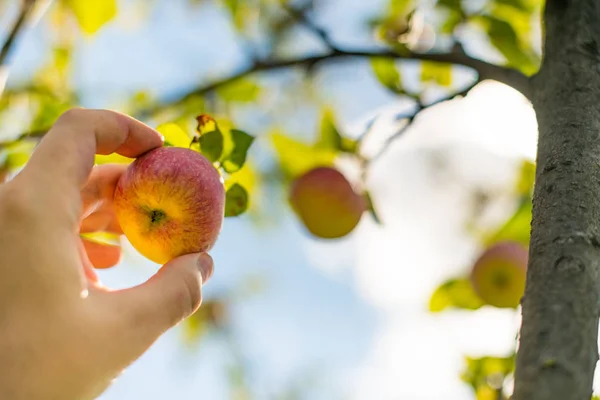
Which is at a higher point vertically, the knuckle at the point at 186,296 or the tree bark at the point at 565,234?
the tree bark at the point at 565,234

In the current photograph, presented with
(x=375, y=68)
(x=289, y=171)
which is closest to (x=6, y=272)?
(x=375, y=68)

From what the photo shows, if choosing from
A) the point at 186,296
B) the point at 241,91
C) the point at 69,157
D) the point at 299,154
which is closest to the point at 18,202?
the point at 69,157

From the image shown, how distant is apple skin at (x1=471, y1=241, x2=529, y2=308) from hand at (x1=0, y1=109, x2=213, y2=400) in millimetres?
780

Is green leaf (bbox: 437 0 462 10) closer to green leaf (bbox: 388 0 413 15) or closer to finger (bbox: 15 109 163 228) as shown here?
green leaf (bbox: 388 0 413 15)

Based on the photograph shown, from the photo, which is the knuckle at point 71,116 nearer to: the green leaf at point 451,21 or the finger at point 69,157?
the finger at point 69,157

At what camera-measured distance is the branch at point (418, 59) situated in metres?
0.79

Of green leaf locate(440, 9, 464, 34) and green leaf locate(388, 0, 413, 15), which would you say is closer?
green leaf locate(440, 9, 464, 34)

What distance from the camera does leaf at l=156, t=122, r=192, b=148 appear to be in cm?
94

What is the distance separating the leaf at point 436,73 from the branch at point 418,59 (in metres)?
0.34

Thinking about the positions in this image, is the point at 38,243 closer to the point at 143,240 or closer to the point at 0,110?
the point at 143,240

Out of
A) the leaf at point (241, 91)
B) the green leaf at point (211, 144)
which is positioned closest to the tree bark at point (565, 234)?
the green leaf at point (211, 144)

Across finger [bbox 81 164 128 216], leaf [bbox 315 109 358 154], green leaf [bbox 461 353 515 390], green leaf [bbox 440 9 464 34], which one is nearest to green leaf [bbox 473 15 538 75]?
green leaf [bbox 440 9 464 34]

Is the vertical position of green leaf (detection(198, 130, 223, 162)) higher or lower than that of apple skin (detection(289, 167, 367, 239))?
higher

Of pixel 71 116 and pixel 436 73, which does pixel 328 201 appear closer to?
pixel 436 73
